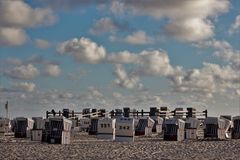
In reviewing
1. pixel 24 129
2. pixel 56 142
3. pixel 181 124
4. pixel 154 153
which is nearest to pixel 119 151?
pixel 154 153

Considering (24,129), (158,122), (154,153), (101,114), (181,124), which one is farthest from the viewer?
(101,114)

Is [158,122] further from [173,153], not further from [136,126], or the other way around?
[173,153]

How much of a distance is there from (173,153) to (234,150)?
294cm

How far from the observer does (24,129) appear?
33.7m

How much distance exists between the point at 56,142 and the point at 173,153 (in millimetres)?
7953

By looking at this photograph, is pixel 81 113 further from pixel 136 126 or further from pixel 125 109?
pixel 136 126

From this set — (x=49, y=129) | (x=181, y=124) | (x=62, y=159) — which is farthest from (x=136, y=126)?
(x=62, y=159)

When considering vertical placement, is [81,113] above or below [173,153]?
above

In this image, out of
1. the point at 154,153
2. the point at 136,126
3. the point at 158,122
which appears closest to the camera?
the point at 154,153

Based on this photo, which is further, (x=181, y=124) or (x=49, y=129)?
(x=181, y=124)

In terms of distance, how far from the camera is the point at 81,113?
51.7 meters

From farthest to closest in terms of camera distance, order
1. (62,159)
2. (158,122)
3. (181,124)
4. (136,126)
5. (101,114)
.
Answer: (101,114)
(158,122)
(136,126)
(181,124)
(62,159)

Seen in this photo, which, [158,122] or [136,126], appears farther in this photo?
[158,122]

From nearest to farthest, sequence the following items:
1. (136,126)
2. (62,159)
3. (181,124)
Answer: (62,159) < (181,124) < (136,126)
